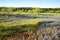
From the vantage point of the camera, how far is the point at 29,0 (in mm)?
1319

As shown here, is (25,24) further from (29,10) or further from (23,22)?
(29,10)

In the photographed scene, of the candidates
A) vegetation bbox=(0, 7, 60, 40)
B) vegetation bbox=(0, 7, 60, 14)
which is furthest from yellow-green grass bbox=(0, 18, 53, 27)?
vegetation bbox=(0, 7, 60, 14)

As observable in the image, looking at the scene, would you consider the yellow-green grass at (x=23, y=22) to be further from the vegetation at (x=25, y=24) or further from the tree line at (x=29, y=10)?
the tree line at (x=29, y=10)

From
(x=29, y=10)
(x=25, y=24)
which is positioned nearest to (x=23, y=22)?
(x=25, y=24)

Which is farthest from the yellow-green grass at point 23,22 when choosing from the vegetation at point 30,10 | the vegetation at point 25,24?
the vegetation at point 30,10

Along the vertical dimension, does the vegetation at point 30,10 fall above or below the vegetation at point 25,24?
above

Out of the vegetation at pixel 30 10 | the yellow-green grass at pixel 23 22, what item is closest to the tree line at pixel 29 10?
the vegetation at pixel 30 10

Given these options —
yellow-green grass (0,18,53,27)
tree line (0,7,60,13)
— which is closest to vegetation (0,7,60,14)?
tree line (0,7,60,13)

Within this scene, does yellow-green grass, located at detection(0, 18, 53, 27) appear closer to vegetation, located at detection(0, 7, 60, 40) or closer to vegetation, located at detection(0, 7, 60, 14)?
vegetation, located at detection(0, 7, 60, 40)

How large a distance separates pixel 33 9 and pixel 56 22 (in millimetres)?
300

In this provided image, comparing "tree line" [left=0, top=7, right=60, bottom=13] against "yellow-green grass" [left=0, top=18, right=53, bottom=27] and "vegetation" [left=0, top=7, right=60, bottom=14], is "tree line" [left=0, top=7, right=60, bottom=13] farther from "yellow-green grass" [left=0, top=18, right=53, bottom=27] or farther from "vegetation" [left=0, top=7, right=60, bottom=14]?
"yellow-green grass" [left=0, top=18, right=53, bottom=27]

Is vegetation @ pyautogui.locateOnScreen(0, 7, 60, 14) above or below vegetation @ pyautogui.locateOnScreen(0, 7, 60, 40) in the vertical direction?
above

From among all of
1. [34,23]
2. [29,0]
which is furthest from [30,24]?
[29,0]

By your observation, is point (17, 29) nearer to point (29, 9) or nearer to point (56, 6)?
point (29, 9)
